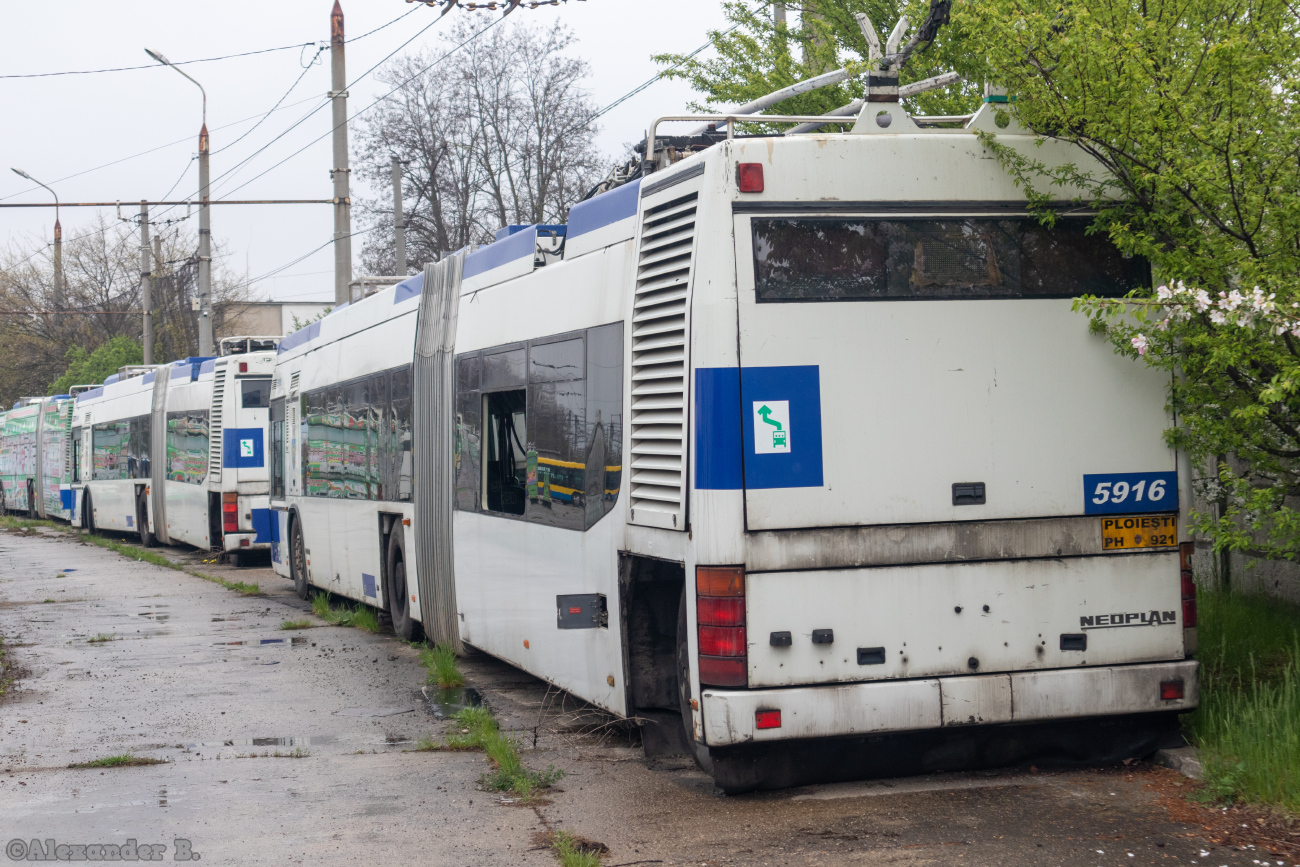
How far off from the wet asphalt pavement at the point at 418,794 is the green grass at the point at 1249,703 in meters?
0.32

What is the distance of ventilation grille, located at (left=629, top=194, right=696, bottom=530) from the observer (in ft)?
20.8

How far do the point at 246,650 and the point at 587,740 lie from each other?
219 inches

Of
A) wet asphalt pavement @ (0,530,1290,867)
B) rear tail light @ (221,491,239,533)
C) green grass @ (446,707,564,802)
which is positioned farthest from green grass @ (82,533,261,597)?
green grass @ (446,707,564,802)

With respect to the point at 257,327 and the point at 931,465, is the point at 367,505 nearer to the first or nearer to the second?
the point at 931,465

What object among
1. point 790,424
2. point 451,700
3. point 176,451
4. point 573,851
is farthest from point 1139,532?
point 176,451

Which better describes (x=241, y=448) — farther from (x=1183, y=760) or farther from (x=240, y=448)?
(x=1183, y=760)

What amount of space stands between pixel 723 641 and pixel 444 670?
4.61 m

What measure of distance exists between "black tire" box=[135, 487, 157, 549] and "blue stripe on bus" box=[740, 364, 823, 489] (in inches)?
914

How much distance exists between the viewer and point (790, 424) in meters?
6.20

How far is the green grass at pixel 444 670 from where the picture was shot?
10250 mm

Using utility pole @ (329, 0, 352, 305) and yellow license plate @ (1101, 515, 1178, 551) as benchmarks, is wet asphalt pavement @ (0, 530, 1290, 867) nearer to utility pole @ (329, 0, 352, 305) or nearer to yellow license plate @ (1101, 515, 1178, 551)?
yellow license plate @ (1101, 515, 1178, 551)

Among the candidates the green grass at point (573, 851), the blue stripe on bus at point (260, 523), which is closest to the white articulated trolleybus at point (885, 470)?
the green grass at point (573, 851)

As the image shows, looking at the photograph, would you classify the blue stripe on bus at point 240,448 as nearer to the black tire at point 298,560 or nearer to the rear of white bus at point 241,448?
the rear of white bus at point 241,448

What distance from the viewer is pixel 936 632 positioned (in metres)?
6.32
